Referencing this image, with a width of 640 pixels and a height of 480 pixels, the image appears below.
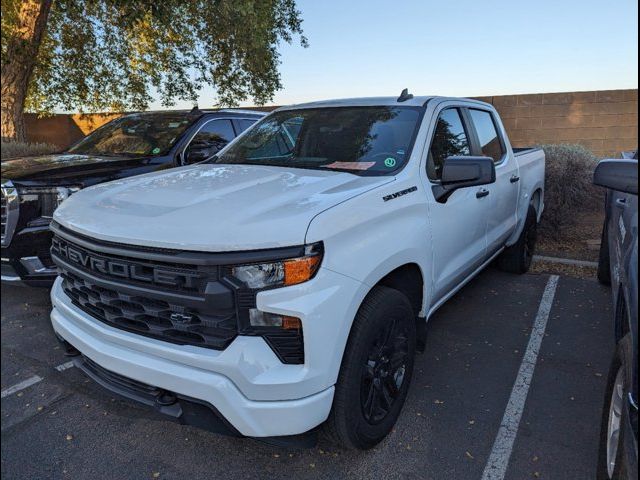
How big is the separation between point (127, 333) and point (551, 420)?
247 cm

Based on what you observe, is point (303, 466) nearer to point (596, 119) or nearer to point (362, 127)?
point (362, 127)

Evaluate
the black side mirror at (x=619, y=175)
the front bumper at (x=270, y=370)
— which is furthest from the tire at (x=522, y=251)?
the front bumper at (x=270, y=370)

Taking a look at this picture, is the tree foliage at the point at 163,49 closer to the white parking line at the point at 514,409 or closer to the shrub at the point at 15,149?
the shrub at the point at 15,149

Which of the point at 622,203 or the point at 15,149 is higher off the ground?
the point at 15,149

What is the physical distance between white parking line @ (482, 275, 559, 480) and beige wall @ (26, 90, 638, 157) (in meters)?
7.66

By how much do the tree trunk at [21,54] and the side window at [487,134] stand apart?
3.27 meters

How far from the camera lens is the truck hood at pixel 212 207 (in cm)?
200

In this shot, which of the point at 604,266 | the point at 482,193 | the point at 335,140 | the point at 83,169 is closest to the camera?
the point at 335,140

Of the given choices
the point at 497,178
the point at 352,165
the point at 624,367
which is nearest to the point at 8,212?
the point at 352,165

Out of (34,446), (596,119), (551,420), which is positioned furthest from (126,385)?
(596,119)

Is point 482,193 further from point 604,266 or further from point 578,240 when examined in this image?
point 578,240

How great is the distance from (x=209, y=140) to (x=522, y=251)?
3796 mm

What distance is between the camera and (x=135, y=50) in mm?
10219

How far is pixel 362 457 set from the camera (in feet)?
8.45
